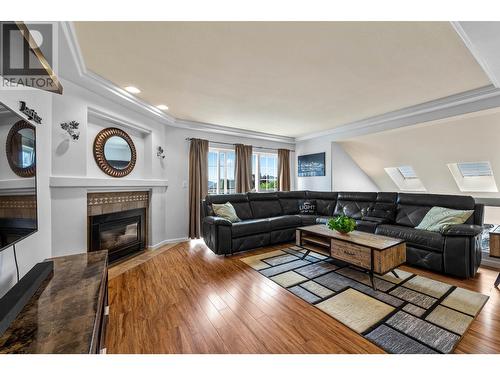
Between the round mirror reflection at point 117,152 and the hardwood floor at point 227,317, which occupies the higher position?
the round mirror reflection at point 117,152

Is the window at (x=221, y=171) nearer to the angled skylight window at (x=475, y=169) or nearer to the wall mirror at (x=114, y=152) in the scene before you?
the wall mirror at (x=114, y=152)

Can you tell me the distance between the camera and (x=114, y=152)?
3242mm

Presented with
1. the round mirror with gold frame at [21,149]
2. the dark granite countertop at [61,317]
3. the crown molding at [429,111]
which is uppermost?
the crown molding at [429,111]

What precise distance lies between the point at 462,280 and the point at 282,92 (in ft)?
10.6

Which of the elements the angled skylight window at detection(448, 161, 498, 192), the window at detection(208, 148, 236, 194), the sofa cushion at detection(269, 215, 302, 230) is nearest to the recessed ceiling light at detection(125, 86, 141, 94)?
the window at detection(208, 148, 236, 194)

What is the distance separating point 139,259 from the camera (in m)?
3.32

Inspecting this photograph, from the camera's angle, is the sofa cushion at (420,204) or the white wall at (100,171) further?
the sofa cushion at (420,204)

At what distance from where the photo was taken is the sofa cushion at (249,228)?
3490 millimetres

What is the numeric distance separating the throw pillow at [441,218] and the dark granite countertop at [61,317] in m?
3.75

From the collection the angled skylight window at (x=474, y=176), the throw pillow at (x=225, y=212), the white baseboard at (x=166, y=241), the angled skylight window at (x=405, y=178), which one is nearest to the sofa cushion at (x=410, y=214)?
the angled skylight window at (x=474, y=176)

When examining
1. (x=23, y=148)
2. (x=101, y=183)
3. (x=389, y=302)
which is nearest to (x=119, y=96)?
(x=101, y=183)
